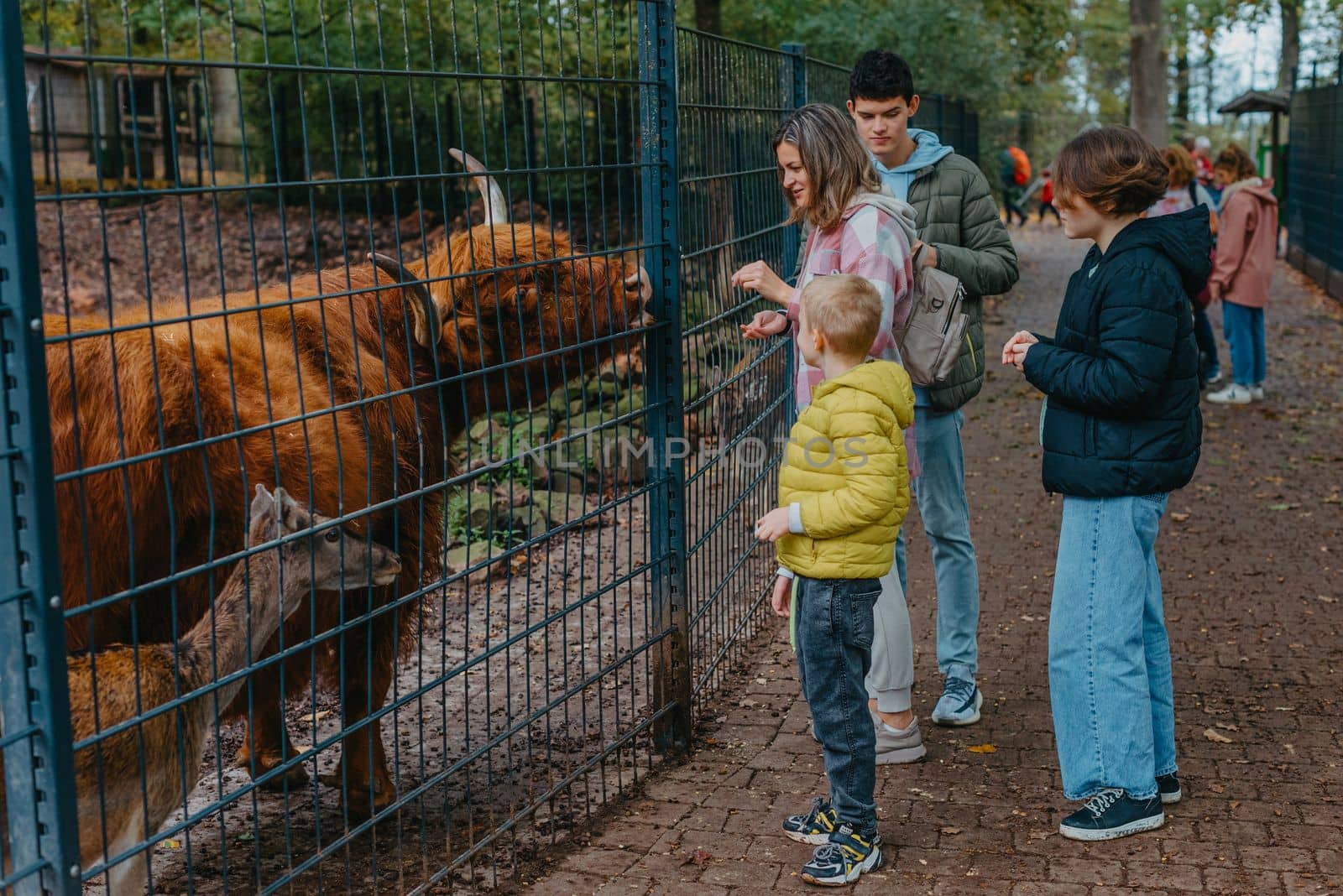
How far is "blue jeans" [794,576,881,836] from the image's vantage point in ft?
12.5

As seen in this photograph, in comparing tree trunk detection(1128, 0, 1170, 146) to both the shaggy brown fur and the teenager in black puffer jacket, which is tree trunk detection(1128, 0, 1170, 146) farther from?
the shaggy brown fur

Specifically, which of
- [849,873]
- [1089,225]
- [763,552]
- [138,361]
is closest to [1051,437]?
[1089,225]

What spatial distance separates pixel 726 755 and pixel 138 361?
249cm

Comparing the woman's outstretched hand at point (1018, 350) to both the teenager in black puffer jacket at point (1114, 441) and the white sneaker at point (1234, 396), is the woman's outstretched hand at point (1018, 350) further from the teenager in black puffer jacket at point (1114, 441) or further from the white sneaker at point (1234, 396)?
the white sneaker at point (1234, 396)

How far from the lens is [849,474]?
3.68m

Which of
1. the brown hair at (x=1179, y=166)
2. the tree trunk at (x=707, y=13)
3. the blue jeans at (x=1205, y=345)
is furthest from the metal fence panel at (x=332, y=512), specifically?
the tree trunk at (x=707, y=13)

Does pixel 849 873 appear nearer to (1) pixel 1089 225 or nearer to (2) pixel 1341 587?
(1) pixel 1089 225

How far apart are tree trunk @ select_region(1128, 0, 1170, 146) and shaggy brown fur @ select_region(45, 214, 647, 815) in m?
15.2

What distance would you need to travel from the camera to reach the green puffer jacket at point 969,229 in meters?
4.80

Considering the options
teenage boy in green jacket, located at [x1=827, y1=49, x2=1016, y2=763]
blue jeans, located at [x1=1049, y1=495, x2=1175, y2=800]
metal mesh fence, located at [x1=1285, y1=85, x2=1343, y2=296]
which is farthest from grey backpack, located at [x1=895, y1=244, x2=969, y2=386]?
metal mesh fence, located at [x1=1285, y1=85, x2=1343, y2=296]

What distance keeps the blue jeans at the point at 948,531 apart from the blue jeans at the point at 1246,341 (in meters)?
6.99

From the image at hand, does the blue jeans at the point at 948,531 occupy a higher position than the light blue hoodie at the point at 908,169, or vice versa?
the light blue hoodie at the point at 908,169

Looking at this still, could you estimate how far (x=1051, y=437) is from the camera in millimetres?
4031

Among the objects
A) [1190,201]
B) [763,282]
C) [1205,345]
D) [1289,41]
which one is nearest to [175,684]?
[763,282]
